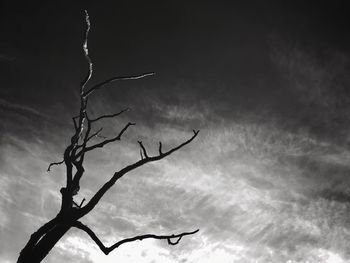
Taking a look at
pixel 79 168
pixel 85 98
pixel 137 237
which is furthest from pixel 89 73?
pixel 137 237

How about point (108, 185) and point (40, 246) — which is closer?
point (40, 246)

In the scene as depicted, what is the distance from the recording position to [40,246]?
213 inches

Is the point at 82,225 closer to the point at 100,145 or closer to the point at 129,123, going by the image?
the point at 100,145

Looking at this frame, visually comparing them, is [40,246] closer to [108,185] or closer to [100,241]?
[100,241]

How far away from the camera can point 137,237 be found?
19.5ft

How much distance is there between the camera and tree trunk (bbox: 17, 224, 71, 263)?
5277 mm

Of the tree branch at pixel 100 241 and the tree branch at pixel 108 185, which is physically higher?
the tree branch at pixel 108 185

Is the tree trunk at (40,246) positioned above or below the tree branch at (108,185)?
below

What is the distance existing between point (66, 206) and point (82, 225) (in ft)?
2.06

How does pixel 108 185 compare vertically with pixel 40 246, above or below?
above

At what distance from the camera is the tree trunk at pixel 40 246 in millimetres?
5277

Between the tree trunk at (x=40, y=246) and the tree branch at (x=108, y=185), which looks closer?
the tree trunk at (x=40, y=246)

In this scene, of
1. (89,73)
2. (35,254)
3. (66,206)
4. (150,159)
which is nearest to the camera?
(35,254)

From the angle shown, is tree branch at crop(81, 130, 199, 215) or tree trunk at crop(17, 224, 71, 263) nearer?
tree trunk at crop(17, 224, 71, 263)
